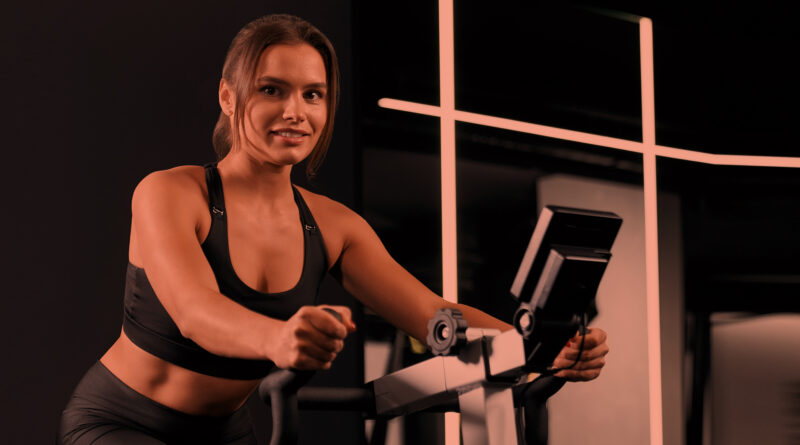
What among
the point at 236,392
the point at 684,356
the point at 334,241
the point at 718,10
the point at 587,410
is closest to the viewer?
the point at 236,392

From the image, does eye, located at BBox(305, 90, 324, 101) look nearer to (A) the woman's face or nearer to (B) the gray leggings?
(A) the woman's face

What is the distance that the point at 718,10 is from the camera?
338 centimetres

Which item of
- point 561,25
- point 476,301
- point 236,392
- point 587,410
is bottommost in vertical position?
point 587,410

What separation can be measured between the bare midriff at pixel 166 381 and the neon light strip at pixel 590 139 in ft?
3.92

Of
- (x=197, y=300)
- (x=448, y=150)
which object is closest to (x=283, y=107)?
(x=197, y=300)

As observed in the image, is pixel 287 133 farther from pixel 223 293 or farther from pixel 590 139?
pixel 590 139

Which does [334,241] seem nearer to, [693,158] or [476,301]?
[476,301]

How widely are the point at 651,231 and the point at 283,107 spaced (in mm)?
1898

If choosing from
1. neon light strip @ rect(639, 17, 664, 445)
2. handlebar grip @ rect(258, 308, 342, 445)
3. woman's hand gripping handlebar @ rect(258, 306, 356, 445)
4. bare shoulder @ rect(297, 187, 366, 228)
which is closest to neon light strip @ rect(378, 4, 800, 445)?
neon light strip @ rect(639, 17, 664, 445)

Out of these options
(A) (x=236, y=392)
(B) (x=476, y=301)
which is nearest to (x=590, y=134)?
(B) (x=476, y=301)

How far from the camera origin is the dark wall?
6.44 ft

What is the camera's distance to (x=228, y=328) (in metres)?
1.17

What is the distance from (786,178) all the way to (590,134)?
93cm

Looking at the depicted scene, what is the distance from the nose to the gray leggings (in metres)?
0.57
